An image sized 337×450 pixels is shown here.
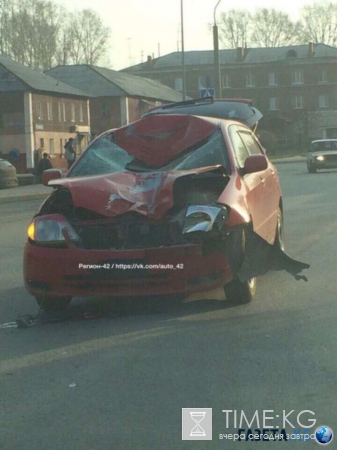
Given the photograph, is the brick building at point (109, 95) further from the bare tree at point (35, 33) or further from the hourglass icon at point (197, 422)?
the hourglass icon at point (197, 422)

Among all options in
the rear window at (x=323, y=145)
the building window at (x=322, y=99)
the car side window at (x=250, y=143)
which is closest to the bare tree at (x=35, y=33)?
the building window at (x=322, y=99)

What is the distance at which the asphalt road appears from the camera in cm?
443

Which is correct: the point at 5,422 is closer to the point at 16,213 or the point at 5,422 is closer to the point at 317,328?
the point at 317,328

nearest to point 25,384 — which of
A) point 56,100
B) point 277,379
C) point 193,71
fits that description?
point 277,379

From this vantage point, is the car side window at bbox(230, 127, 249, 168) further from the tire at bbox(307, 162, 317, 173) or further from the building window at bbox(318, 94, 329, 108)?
the building window at bbox(318, 94, 329, 108)

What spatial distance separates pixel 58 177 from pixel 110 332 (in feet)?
7.98

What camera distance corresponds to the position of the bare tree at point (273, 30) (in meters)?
124

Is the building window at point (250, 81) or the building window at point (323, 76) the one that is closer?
the building window at point (323, 76)

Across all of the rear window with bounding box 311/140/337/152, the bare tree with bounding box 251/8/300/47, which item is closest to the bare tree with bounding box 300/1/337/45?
the bare tree with bounding box 251/8/300/47

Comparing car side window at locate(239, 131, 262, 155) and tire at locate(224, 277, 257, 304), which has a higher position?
car side window at locate(239, 131, 262, 155)

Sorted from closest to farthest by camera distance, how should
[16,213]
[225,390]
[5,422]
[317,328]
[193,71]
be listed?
[5,422] → [225,390] → [317,328] → [16,213] → [193,71]

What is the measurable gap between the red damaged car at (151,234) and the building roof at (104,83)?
66883mm

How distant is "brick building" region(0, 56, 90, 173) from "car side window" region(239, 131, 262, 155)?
46.2m

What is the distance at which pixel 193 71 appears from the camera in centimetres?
10094
